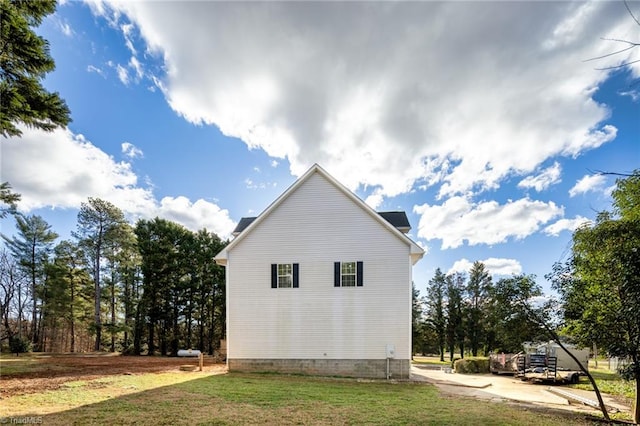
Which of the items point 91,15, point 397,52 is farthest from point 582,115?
point 91,15

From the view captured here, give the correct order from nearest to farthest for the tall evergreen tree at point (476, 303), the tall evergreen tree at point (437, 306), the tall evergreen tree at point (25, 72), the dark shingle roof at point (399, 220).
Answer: the tall evergreen tree at point (25, 72) < the dark shingle roof at point (399, 220) < the tall evergreen tree at point (476, 303) < the tall evergreen tree at point (437, 306)

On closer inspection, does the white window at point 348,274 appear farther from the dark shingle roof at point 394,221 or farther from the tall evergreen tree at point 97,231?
the tall evergreen tree at point 97,231

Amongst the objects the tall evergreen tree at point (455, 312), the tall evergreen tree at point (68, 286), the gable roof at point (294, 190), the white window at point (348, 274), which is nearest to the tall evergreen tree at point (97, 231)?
the tall evergreen tree at point (68, 286)

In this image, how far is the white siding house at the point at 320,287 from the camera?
531 inches

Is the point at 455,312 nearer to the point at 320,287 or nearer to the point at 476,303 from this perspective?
the point at 476,303

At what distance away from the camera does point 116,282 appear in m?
28.6

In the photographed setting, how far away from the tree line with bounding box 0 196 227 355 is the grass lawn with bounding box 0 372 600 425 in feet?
61.3

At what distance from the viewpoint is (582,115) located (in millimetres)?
10711

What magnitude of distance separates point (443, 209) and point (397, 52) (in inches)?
489

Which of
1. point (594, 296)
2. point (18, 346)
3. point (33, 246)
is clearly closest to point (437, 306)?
point (594, 296)

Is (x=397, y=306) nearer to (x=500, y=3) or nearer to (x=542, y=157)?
(x=542, y=157)

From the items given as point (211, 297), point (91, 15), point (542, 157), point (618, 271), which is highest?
point (91, 15)

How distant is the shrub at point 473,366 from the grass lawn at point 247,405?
12118 mm

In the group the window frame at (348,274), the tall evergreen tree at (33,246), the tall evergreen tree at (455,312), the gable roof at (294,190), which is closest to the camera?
the window frame at (348,274)
